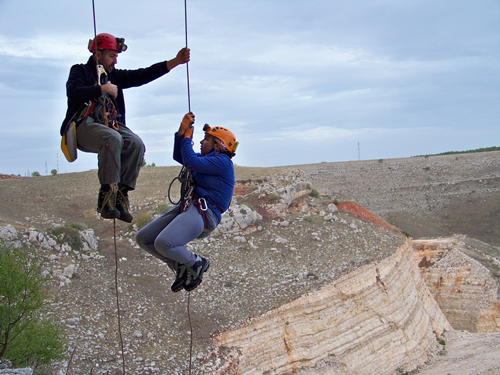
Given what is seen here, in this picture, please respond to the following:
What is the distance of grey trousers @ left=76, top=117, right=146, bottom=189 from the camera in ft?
22.1

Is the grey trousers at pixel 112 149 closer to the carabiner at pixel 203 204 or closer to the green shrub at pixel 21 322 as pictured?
the carabiner at pixel 203 204

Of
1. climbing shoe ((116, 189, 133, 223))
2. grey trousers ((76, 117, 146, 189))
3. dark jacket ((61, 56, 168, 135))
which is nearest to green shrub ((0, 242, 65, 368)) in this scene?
climbing shoe ((116, 189, 133, 223))

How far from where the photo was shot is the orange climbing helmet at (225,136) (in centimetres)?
727

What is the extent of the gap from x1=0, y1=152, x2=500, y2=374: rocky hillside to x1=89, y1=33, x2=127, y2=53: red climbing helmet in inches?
359

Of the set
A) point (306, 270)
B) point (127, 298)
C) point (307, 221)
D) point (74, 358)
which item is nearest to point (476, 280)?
point (307, 221)

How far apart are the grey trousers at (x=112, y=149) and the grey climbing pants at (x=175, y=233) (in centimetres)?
82

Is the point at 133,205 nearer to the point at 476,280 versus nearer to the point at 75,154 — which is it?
the point at 476,280

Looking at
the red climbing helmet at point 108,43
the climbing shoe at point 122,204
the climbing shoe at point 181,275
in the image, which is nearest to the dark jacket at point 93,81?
the red climbing helmet at point 108,43

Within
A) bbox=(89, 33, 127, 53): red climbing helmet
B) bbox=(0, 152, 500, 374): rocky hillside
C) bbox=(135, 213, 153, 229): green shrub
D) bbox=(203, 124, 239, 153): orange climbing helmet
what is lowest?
bbox=(0, 152, 500, 374): rocky hillside

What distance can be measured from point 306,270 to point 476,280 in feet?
58.9

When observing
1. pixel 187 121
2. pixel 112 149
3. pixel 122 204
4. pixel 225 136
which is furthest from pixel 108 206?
pixel 225 136

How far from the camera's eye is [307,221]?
86.4 ft

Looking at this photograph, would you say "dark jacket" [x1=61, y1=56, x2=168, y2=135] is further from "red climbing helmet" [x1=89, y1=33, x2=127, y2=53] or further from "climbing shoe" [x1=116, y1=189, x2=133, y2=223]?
"climbing shoe" [x1=116, y1=189, x2=133, y2=223]

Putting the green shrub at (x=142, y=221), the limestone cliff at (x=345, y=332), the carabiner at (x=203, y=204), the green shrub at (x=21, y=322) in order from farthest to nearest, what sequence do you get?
the green shrub at (x=142, y=221)
the limestone cliff at (x=345, y=332)
the green shrub at (x=21, y=322)
the carabiner at (x=203, y=204)
